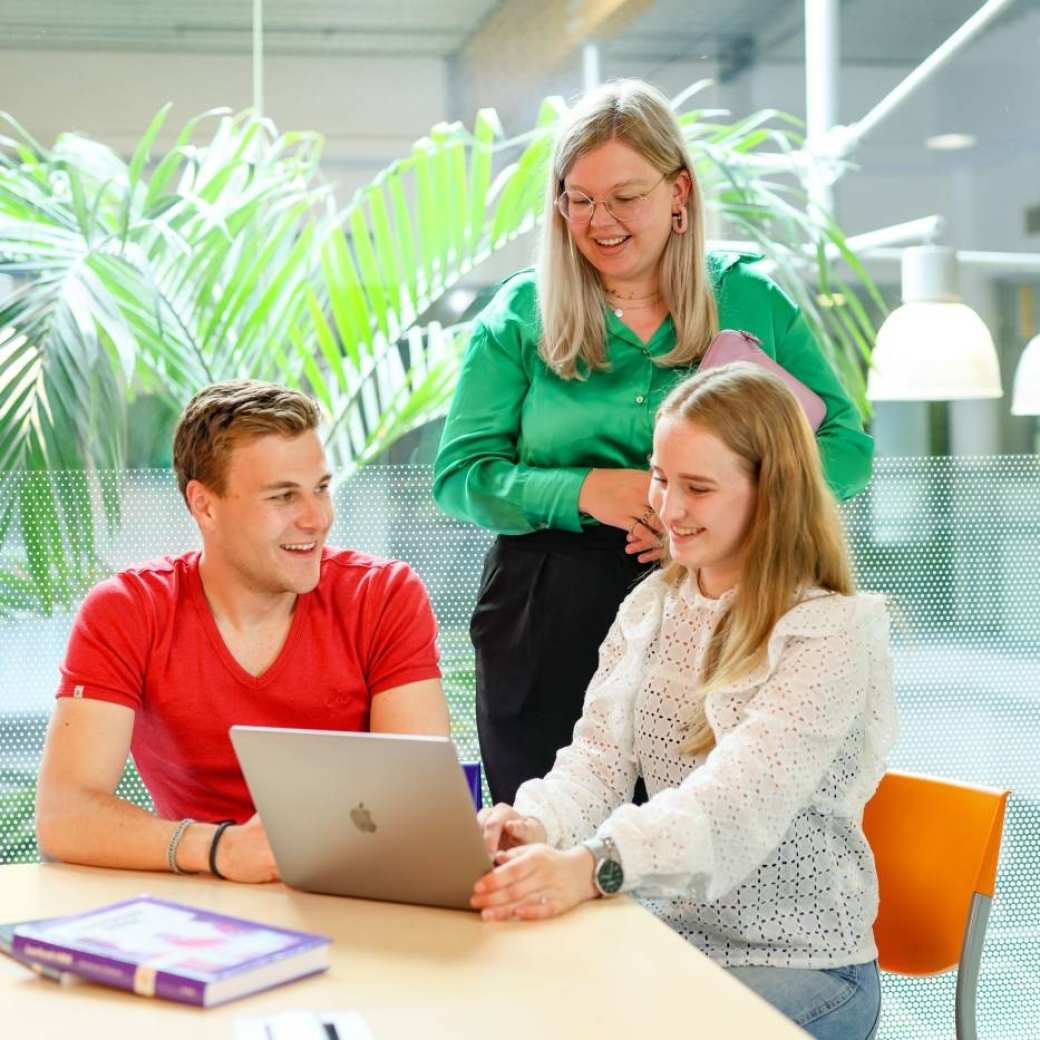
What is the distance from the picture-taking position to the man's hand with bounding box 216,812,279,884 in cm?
180

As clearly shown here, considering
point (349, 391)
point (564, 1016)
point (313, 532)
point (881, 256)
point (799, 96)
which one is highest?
point (799, 96)

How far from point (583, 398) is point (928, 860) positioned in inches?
33.6

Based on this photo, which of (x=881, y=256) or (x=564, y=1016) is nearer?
(x=564, y=1016)

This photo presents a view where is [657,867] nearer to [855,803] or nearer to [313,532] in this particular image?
[855,803]

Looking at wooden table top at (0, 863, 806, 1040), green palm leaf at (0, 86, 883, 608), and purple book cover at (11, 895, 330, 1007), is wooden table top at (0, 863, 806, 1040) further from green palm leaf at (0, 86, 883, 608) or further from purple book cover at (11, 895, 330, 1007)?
green palm leaf at (0, 86, 883, 608)

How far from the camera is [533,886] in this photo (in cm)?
162

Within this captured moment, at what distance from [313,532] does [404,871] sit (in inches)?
27.3

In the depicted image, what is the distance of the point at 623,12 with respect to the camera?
3.37m

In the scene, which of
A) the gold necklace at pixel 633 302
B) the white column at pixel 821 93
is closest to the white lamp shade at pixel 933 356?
the white column at pixel 821 93

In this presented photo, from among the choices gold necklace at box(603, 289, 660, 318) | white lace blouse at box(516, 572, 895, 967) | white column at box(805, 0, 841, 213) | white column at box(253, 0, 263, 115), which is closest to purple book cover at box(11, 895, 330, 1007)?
white lace blouse at box(516, 572, 895, 967)

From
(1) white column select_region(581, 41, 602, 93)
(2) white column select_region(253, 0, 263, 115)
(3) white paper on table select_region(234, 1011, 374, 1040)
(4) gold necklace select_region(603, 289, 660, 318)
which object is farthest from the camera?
(1) white column select_region(581, 41, 602, 93)

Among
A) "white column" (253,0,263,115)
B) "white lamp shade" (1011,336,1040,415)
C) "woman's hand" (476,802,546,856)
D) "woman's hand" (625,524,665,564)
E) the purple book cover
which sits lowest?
the purple book cover

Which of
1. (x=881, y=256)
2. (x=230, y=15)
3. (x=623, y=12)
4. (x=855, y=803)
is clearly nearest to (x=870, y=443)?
(x=855, y=803)

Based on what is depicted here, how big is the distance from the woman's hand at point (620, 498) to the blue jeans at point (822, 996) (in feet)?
2.31
